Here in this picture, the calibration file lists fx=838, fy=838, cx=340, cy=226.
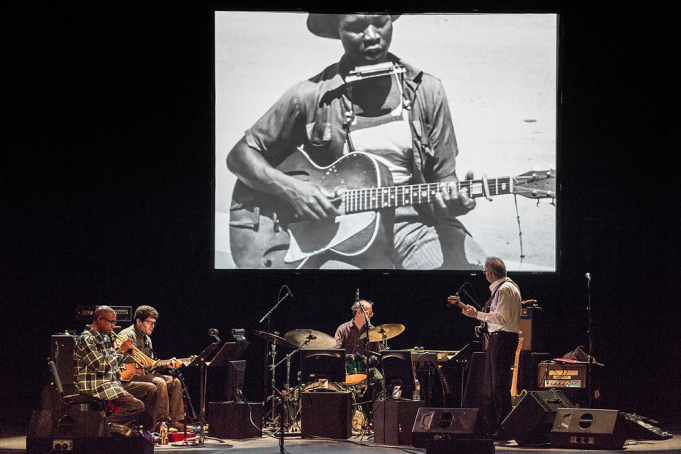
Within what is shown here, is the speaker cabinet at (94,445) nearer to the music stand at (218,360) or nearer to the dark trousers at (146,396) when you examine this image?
the music stand at (218,360)

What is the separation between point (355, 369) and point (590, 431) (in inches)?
87.2

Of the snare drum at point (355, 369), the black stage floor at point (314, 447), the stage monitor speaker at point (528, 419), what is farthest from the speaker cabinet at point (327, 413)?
the stage monitor speaker at point (528, 419)

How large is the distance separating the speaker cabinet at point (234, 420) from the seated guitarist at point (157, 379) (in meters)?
0.45

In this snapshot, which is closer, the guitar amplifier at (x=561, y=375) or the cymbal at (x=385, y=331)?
the guitar amplifier at (x=561, y=375)

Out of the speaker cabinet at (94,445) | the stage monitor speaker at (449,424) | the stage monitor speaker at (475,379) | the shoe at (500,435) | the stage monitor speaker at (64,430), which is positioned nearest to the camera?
the speaker cabinet at (94,445)

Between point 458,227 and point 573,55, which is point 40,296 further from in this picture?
point 573,55

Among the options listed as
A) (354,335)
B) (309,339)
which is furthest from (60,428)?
(354,335)

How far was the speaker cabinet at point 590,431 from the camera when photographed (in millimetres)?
6613

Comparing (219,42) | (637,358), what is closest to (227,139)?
(219,42)

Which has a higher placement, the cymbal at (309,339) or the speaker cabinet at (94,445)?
the cymbal at (309,339)

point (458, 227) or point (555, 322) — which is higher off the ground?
point (458, 227)

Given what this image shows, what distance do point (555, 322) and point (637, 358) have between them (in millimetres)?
945

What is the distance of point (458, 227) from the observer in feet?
28.1

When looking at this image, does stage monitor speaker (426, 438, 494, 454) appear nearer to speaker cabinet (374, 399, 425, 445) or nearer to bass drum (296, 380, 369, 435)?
speaker cabinet (374, 399, 425, 445)
